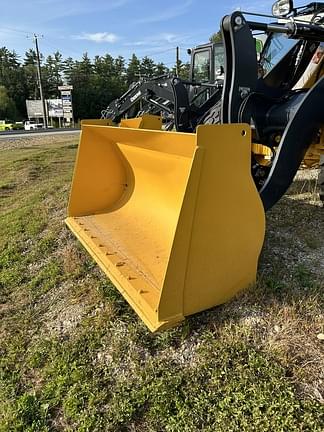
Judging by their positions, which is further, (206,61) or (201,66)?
(201,66)

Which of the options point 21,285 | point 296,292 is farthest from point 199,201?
point 21,285

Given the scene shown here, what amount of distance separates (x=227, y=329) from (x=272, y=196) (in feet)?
3.32

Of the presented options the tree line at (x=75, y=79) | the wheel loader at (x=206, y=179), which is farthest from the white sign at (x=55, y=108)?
the wheel loader at (x=206, y=179)

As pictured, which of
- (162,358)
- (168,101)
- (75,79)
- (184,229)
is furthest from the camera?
(75,79)

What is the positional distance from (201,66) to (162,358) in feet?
31.0

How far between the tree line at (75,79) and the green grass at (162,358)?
58.2 meters

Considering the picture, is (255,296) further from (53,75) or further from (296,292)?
(53,75)

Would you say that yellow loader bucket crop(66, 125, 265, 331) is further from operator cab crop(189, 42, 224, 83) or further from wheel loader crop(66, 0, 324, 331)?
operator cab crop(189, 42, 224, 83)

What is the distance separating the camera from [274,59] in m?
4.05

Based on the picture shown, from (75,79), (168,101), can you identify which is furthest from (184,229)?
(75,79)

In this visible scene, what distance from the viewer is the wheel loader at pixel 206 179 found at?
7.30ft

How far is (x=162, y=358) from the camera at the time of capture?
229cm

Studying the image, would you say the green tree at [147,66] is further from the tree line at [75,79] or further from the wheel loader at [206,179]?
the wheel loader at [206,179]

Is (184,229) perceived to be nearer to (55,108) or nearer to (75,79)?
(55,108)
